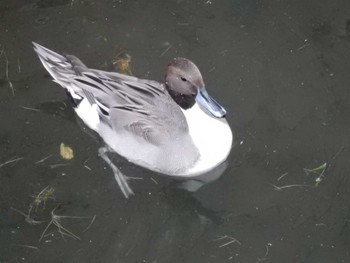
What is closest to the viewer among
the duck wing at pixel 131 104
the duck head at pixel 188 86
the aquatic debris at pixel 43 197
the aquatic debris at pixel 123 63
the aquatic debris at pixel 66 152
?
the duck head at pixel 188 86

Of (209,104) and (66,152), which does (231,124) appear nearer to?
(209,104)

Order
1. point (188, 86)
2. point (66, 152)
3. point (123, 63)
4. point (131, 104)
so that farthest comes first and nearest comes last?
point (123, 63) → point (66, 152) → point (131, 104) → point (188, 86)

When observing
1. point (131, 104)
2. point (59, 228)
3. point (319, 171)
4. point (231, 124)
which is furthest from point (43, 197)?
point (319, 171)

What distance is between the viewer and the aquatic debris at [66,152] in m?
3.24

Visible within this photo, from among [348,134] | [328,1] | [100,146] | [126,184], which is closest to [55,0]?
[100,146]

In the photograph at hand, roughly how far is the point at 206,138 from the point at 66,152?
731 mm

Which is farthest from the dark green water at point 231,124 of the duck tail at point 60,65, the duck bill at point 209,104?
the duck bill at point 209,104

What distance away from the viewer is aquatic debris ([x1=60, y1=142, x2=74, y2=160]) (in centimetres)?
324

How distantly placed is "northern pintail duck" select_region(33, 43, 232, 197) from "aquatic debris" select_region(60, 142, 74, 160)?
0.66 ft

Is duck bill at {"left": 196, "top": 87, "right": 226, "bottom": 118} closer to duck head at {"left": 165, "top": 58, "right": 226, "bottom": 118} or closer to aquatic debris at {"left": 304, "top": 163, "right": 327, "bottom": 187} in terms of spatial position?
duck head at {"left": 165, "top": 58, "right": 226, "bottom": 118}

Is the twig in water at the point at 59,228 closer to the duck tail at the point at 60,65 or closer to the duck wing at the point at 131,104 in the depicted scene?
the duck wing at the point at 131,104

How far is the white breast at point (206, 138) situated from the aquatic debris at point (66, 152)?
2.00 feet

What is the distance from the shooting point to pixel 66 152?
3252 millimetres

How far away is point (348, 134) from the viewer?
329 centimetres
